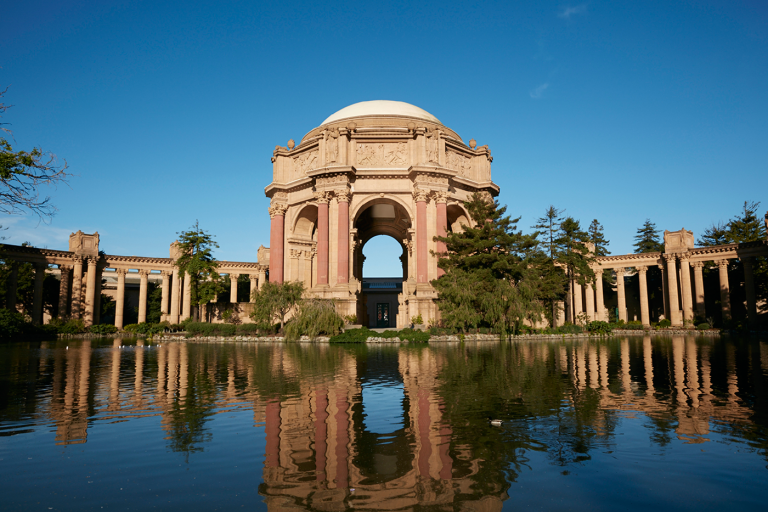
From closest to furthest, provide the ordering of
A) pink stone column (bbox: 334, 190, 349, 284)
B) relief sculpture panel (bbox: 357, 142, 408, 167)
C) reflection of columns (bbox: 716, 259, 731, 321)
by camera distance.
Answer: pink stone column (bbox: 334, 190, 349, 284), relief sculpture panel (bbox: 357, 142, 408, 167), reflection of columns (bbox: 716, 259, 731, 321)

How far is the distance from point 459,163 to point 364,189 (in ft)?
31.5

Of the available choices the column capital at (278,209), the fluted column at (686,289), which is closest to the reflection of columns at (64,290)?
the column capital at (278,209)

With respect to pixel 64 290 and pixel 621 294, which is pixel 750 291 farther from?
pixel 64 290

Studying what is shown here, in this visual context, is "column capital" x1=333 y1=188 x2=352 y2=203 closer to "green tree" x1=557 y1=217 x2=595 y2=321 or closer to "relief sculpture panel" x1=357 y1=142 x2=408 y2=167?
"relief sculpture panel" x1=357 y1=142 x2=408 y2=167

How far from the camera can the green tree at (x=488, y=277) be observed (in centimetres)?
2936

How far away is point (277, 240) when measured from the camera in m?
45.6

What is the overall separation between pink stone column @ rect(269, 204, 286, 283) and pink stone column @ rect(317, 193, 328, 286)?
7.03m

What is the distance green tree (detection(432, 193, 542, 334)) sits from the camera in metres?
29.4

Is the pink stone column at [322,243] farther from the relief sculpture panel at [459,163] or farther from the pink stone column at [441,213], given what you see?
the relief sculpture panel at [459,163]

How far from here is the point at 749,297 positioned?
1748 inches

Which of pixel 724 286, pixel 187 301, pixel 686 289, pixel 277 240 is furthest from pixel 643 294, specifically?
pixel 187 301

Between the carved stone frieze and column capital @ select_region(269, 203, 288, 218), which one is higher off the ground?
the carved stone frieze

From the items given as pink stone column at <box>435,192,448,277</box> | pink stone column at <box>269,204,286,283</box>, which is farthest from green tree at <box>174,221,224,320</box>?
pink stone column at <box>435,192,448,277</box>

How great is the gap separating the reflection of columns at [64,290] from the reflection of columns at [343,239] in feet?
96.2
